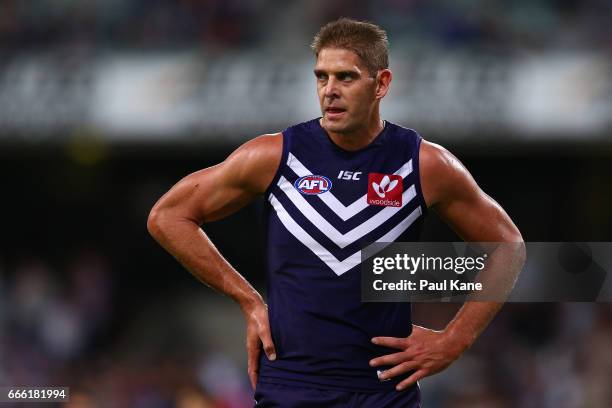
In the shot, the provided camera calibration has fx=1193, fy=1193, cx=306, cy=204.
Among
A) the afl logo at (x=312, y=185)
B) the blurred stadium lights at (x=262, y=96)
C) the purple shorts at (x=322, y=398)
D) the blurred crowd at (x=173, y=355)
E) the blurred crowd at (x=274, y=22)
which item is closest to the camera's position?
the purple shorts at (x=322, y=398)

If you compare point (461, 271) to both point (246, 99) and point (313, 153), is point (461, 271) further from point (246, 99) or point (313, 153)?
point (246, 99)

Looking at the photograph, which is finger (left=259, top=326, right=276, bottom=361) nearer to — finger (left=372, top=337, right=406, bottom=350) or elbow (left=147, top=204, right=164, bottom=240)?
finger (left=372, top=337, right=406, bottom=350)

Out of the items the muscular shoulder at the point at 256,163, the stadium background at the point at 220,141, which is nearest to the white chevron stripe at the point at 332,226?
the muscular shoulder at the point at 256,163

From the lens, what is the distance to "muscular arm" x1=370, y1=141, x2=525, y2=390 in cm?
480

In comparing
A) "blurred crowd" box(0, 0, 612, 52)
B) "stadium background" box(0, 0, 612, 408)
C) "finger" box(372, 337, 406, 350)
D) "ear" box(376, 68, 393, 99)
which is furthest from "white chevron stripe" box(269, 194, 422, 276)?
"blurred crowd" box(0, 0, 612, 52)

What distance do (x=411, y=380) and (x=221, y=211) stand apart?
1038 millimetres

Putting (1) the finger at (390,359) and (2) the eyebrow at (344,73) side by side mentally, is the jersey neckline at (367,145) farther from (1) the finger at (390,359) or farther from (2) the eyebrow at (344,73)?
(1) the finger at (390,359)

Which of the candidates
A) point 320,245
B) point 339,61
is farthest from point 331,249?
point 339,61

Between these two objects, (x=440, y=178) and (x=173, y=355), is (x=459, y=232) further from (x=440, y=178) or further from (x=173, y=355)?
(x=173, y=355)

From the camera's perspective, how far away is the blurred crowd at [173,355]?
994 cm

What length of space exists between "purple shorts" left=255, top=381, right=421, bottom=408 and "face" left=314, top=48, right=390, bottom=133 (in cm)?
105

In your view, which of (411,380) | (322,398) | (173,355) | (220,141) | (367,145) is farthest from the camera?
(220,141)

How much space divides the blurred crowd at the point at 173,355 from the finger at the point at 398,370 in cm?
266

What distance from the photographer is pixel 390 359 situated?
15.6 ft
